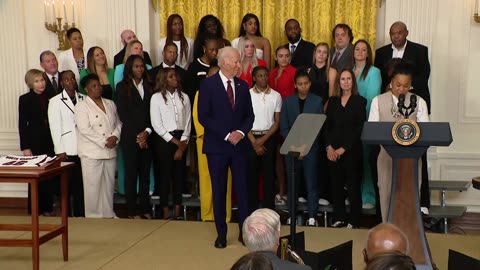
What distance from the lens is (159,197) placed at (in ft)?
22.1

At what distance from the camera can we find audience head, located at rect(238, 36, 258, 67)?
6.62m

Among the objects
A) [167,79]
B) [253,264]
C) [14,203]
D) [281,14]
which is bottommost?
[14,203]

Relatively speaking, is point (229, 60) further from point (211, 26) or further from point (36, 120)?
point (36, 120)

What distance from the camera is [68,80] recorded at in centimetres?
661

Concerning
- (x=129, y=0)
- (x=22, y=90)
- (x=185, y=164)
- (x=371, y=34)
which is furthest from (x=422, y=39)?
(x=22, y=90)

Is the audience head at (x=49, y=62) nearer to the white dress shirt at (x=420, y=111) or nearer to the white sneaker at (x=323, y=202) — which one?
the white sneaker at (x=323, y=202)

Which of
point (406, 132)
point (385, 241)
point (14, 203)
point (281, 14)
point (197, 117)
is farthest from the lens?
point (14, 203)

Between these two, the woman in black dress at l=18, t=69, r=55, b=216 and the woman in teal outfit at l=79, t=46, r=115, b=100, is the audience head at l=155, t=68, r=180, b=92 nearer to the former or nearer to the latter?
the woman in teal outfit at l=79, t=46, r=115, b=100

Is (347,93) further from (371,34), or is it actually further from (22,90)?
(22,90)

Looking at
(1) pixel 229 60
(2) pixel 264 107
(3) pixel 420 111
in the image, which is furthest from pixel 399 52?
(1) pixel 229 60

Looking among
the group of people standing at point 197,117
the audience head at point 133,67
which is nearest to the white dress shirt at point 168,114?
the group of people standing at point 197,117

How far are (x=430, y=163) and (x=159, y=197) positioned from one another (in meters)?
2.93

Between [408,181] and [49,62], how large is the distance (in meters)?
4.16

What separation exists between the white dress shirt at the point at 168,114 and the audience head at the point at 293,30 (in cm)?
138
